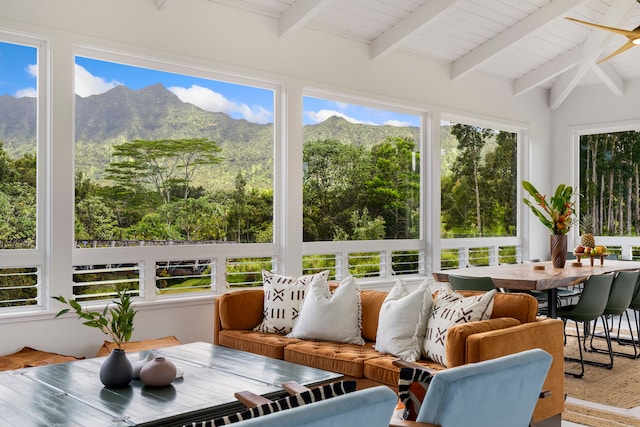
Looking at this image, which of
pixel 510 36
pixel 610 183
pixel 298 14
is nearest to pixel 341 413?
pixel 298 14

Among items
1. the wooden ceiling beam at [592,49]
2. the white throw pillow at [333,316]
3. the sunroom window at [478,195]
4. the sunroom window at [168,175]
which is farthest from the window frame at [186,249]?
the wooden ceiling beam at [592,49]

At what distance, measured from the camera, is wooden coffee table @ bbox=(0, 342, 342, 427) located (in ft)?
8.57

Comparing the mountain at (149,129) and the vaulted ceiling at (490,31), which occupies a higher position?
the vaulted ceiling at (490,31)

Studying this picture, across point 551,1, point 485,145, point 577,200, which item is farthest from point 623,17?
point 577,200

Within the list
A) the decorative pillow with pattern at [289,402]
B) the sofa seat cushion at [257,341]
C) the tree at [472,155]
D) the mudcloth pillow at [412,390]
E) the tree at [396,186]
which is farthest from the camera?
the tree at [472,155]

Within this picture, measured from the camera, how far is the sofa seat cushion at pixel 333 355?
3906 mm

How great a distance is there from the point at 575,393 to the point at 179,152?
11.8 feet

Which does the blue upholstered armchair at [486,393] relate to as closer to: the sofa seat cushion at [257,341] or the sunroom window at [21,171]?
the sofa seat cushion at [257,341]

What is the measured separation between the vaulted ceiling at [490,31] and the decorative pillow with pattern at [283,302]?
2324 millimetres

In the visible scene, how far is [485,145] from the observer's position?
8117mm

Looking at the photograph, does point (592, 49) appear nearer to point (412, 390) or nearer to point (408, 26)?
point (408, 26)

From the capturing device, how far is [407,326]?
3941 millimetres

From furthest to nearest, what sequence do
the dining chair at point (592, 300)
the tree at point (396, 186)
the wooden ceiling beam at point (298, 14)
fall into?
1. the tree at point (396, 186)
2. the wooden ceiling beam at point (298, 14)
3. the dining chair at point (592, 300)

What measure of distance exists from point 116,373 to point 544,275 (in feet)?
11.5
